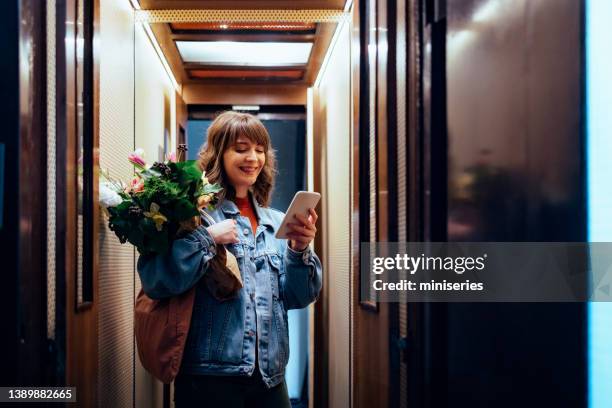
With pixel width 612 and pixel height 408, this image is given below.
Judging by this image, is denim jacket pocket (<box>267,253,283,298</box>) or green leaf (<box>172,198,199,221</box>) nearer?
green leaf (<box>172,198,199,221</box>)

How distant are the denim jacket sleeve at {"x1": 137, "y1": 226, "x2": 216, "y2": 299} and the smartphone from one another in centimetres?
19

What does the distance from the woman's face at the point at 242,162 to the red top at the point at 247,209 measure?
0.04 meters

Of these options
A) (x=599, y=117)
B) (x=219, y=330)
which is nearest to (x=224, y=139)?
(x=219, y=330)

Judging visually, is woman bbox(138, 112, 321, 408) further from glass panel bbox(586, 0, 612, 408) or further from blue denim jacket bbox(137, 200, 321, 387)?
glass panel bbox(586, 0, 612, 408)

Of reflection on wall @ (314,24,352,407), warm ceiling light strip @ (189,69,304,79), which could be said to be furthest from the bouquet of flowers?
warm ceiling light strip @ (189,69,304,79)

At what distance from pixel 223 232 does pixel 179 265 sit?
0.14 m

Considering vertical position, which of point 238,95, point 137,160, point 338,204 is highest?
point 238,95

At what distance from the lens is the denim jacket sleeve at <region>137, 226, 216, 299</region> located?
1.52 meters

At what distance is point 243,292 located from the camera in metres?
1.63

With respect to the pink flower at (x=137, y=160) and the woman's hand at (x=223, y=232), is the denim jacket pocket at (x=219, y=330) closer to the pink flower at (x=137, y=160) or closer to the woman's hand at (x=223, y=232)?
the woman's hand at (x=223, y=232)

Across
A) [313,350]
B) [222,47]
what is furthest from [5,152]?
[313,350]

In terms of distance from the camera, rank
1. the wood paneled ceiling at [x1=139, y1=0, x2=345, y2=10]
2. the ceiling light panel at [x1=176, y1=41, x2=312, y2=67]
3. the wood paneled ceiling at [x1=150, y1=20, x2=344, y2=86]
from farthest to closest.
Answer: the ceiling light panel at [x1=176, y1=41, x2=312, y2=67], the wood paneled ceiling at [x1=150, y1=20, x2=344, y2=86], the wood paneled ceiling at [x1=139, y1=0, x2=345, y2=10]

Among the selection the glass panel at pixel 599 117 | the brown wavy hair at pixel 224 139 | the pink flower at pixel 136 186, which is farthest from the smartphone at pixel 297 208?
the glass panel at pixel 599 117

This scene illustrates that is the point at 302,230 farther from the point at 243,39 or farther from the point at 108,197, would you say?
the point at 243,39
